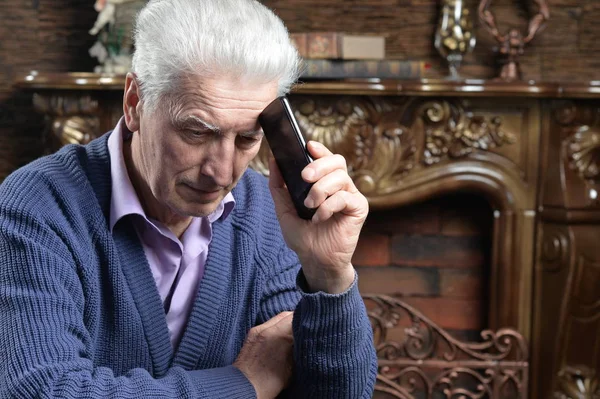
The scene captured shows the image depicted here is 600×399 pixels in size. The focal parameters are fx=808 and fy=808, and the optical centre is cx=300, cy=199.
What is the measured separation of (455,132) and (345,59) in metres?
0.42

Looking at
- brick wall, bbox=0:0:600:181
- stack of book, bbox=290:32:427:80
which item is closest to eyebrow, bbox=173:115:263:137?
stack of book, bbox=290:32:427:80

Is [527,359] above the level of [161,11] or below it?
below

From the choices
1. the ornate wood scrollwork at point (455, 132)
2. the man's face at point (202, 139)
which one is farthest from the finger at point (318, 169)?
the ornate wood scrollwork at point (455, 132)

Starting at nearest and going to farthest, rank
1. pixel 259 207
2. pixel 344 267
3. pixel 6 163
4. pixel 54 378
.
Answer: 1. pixel 54 378
2. pixel 344 267
3. pixel 259 207
4. pixel 6 163

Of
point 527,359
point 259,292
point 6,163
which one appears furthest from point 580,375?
point 6,163

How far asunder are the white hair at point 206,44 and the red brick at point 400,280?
1651 millimetres

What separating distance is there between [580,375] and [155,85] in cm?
187

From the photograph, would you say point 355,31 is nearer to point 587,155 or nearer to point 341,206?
point 587,155

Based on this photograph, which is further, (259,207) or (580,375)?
(580,375)

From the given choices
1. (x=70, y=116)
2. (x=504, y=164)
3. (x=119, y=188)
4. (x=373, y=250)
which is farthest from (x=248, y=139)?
(x=373, y=250)

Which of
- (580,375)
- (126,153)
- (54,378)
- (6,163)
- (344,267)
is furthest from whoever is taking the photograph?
(6,163)

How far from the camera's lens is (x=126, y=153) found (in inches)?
54.0

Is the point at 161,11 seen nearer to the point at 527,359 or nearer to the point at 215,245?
the point at 215,245

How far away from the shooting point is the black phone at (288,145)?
1.19 m
